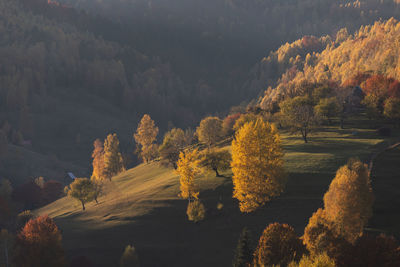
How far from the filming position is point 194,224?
6850cm

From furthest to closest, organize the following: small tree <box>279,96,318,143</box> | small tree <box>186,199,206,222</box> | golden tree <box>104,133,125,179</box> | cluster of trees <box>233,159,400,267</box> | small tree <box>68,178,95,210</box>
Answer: golden tree <box>104,133,125,179</box> < small tree <box>279,96,318,143</box> < small tree <box>68,178,95,210</box> < small tree <box>186,199,206,222</box> < cluster of trees <box>233,159,400,267</box>

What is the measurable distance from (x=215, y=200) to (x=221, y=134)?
58.9 metres

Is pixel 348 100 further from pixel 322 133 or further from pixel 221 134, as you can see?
pixel 221 134

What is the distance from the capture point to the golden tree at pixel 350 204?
50.1 meters

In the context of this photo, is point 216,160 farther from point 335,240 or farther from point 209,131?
point 335,240

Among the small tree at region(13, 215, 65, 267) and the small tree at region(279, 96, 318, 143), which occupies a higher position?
the small tree at region(279, 96, 318, 143)

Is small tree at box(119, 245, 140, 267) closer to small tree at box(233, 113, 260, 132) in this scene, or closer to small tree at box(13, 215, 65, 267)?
small tree at box(13, 215, 65, 267)

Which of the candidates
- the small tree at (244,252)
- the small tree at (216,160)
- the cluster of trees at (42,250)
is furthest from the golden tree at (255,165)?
the cluster of trees at (42,250)

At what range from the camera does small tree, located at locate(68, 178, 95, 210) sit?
95000 millimetres

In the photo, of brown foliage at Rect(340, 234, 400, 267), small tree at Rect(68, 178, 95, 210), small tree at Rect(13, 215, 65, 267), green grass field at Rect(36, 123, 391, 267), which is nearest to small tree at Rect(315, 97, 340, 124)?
green grass field at Rect(36, 123, 391, 267)

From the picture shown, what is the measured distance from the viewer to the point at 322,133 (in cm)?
10762

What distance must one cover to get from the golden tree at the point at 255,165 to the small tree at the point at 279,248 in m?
21.6

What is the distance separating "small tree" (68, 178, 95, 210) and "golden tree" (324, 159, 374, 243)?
221ft

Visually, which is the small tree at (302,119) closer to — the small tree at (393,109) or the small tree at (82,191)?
the small tree at (393,109)
